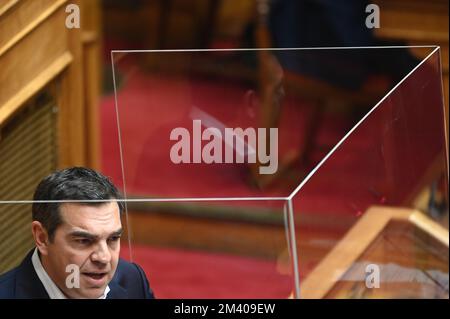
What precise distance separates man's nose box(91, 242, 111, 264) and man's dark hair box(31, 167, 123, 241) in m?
0.04

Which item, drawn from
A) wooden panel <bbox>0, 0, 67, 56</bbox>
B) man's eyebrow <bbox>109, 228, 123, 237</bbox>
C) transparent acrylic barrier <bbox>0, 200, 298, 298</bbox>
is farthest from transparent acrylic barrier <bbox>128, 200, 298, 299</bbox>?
wooden panel <bbox>0, 0, 67, 56</bbox>

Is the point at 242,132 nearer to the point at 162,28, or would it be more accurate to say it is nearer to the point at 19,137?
the point at 19,137

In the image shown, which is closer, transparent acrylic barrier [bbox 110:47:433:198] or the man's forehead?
the man's forehead

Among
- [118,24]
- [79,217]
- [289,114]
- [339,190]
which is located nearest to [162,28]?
[118,24]

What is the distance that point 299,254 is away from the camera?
1213 millimetres

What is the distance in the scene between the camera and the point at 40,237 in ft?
3.44

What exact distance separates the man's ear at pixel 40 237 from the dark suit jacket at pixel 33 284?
Result: 0.02 meters

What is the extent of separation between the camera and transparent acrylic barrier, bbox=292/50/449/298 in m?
1.22

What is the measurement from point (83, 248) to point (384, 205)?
58 cm

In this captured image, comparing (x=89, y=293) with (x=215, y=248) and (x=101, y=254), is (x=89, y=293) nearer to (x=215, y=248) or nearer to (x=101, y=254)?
(x=101, y=254)

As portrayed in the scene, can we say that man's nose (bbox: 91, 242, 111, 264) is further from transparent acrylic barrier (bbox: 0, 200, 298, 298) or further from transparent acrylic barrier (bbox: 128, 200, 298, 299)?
transparent acrylic barrier (bbox: 128, 200, 298, 299)

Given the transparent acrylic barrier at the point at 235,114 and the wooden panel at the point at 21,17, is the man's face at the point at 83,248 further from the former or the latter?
the wooden panel at the point at 21,17

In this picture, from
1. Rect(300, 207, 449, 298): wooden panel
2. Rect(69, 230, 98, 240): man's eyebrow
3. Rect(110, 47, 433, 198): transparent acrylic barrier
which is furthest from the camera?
Rect(300, 207, 449, 298): wooden panel

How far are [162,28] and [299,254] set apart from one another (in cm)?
246
